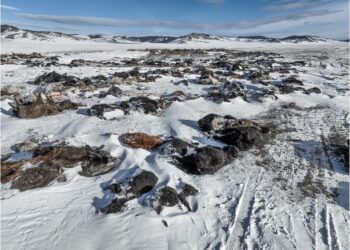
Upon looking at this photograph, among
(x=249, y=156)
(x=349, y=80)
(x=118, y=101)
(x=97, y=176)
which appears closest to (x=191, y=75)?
(x=118, y=101)

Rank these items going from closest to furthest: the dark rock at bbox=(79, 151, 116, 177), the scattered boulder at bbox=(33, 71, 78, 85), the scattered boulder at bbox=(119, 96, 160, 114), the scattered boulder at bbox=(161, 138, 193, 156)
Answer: the dark rock at bbox=(79, 151, 116, 177) < the scattered boulder at bbox=(161, 138, 193, 156) < the scattered boulder at bbox=(119, 96, 160, 114) < the scattered boulder at bbox=(33, 71, 78, 85)

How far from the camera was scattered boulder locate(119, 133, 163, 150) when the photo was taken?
772cm

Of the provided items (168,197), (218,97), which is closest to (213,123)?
(218,97)

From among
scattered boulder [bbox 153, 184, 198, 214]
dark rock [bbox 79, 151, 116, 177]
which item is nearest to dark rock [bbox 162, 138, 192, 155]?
dark rock [bbox 79, 151, 116, 177]

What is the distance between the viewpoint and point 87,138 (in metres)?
8.27

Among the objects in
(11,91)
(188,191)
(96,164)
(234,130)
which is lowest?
(188,191)

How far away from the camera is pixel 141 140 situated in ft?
25.8

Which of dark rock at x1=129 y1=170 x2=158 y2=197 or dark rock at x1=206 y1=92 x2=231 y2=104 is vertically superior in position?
dark rock at x1=206 y1=92 x2=231 y2=104

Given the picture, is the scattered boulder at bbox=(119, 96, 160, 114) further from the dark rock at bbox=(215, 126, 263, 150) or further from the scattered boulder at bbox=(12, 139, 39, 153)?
the scattered boulder at bbox=(12, 139, 39, 153)

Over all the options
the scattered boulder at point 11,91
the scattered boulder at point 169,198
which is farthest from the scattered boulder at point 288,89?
the scattered boulder at point 11,91

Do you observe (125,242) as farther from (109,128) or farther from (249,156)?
(109,128)

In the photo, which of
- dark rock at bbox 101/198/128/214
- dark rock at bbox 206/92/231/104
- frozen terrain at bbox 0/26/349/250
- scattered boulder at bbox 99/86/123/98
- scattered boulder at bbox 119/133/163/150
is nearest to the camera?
frozen terrain at bbox 0/26/349/250

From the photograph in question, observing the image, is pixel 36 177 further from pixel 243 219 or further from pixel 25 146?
pixel 243 219

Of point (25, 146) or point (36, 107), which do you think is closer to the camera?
point (25, 146)
